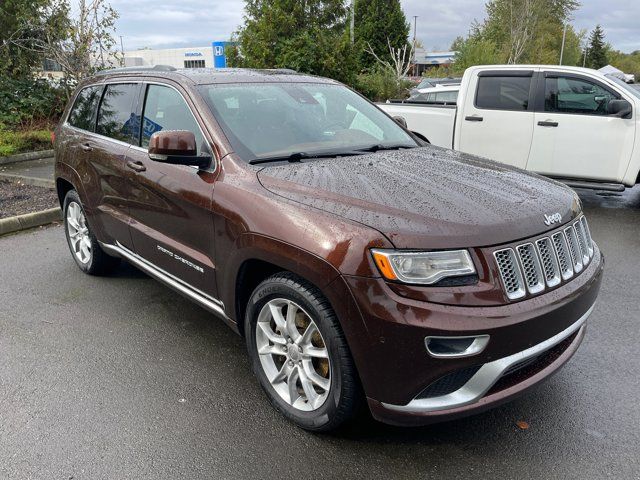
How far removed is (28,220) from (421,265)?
19.3 feet

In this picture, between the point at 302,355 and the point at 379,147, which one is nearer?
the point at 302,355

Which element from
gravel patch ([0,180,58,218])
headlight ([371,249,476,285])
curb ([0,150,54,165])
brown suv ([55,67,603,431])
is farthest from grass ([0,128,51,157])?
headlight ([371,249,476,285])

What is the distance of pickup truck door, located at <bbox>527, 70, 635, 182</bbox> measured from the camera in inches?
273

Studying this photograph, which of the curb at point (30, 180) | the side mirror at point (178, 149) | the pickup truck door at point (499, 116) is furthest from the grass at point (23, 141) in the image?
the side mirror at point (178, 149)

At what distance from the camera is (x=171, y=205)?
11.2 feet

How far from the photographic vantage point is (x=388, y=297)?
225 cm

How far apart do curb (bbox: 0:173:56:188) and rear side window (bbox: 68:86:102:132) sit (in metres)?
3.83

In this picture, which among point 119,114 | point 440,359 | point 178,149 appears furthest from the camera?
point 119,114

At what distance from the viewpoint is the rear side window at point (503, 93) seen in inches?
294

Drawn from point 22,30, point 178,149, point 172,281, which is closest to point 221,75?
point 178,149

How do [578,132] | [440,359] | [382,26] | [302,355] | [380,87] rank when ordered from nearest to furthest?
1. [440,359]
2. [302,355]
3. [578,132]
4. [380,87]
5. [382,26]

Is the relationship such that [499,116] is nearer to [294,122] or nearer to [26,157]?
[294,122]

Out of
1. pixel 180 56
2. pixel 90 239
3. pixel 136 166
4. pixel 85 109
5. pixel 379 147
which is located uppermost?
pixel 180 56

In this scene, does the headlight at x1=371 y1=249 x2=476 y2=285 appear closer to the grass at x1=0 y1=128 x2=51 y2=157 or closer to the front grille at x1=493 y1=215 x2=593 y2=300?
the front grille at x1=493 y1=215 x2=593 y2=300
